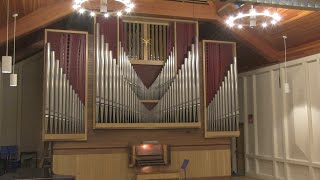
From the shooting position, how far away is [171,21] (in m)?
8.50

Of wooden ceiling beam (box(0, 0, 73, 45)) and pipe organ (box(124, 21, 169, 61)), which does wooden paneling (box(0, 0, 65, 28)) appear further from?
pipe organ (box(124, 21, 169, 61))

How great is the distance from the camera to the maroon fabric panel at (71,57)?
25.1 feet

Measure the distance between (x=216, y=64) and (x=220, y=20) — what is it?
101cm

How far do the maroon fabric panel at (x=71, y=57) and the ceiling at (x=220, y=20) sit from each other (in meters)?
0.41

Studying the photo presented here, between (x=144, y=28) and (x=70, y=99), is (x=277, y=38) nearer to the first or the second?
(x=144, y=28)

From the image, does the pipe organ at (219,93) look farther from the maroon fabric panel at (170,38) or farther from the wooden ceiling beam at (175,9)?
the maroon fabric panel at (170,38)

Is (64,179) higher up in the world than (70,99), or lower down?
lower down

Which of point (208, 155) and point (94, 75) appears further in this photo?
point (208, 155)

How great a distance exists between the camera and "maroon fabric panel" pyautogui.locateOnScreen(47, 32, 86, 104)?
7648mm

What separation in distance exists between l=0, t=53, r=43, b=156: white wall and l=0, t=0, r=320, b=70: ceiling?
1.36 metres

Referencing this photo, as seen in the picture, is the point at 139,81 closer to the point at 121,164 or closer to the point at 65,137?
the point at 121,164

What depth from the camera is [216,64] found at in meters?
8.64

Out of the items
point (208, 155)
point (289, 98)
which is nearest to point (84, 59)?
point (208, 155)

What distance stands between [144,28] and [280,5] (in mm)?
3307
